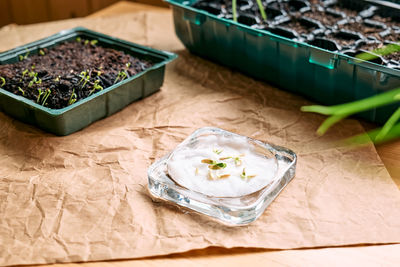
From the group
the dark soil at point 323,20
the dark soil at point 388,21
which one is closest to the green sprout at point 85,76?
the dark soil at point 323,20

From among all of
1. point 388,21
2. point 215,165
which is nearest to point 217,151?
point 215,165

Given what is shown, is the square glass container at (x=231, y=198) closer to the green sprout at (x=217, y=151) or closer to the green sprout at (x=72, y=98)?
the green sprout at (x=217, y=151)

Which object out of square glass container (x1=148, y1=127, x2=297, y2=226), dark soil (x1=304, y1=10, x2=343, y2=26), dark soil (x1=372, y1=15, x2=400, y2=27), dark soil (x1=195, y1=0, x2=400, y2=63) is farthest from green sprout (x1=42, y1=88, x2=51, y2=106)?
dark soil (x1=372, y1=15, x2=400, y2=27)

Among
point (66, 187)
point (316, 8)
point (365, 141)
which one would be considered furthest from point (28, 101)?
point (316, 8)

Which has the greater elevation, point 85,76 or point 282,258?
point 85,76

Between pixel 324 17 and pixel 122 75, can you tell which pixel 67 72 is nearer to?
pixel 122 75

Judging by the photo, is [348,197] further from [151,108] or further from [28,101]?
[28,101]

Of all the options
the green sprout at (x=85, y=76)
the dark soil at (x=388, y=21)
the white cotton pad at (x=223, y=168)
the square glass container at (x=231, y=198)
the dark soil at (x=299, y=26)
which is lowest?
the square glass container at (x=231, y=198)
